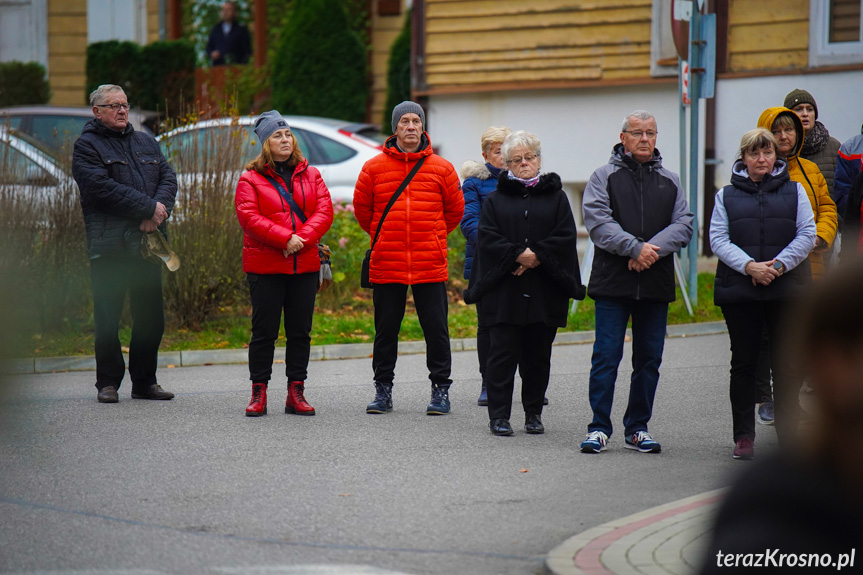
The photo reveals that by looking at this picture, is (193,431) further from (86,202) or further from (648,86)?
(648,86)

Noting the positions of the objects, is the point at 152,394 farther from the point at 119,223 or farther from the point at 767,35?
the point at 767,35

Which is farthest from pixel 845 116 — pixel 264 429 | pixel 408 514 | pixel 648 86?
pixel 408 514

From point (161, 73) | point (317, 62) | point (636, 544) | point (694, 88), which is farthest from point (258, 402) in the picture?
point (317, 62)

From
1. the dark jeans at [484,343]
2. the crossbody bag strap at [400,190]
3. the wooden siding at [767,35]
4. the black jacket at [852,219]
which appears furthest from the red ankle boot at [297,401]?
the wooden siding at [767,35]

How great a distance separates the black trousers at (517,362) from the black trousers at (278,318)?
1.46 m

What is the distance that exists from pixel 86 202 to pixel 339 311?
4.91 m

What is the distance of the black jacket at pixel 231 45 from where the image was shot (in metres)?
24.1

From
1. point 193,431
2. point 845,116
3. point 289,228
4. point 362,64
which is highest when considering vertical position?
point 362,64

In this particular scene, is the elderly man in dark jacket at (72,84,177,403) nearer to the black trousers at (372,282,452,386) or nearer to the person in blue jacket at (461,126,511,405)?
the black trousers at (372,282,452,386)

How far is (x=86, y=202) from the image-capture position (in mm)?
8188

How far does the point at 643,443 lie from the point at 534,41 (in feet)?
39.5

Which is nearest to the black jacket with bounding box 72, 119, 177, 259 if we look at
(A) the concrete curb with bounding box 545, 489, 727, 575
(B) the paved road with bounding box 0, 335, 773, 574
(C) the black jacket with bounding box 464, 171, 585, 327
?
(B) the paved road with bounding box 0, 335, 773, 574

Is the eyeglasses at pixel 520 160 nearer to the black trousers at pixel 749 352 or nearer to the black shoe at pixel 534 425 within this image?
the black trousers at pixel 749 352

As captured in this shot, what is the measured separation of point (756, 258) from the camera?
641 cm
